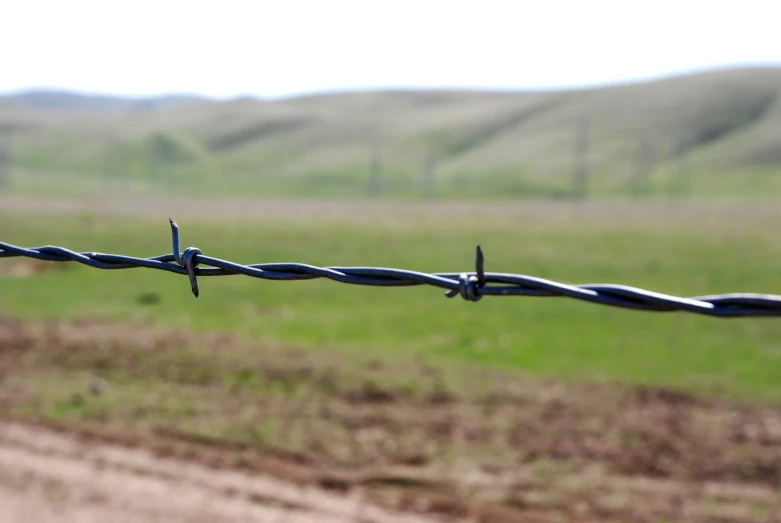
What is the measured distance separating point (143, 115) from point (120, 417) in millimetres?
175369

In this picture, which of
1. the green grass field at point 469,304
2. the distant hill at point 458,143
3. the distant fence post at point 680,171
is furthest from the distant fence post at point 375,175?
the green grass field at point 469,304

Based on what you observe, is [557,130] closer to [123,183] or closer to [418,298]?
[123,183]

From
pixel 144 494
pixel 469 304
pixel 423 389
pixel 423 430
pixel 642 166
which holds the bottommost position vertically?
pixel 144 494

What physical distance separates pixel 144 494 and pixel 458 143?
125778 mm

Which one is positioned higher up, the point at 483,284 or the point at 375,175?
the point at 375,175

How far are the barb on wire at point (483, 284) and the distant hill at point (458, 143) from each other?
285 feet

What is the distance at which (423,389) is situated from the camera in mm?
10320

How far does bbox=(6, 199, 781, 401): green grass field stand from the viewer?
484 inches

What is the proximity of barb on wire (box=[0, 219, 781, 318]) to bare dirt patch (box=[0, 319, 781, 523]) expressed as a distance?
4.48m

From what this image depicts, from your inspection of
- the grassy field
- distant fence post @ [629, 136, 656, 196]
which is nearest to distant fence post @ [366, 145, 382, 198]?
distant fence post @ [629, 136, 656, 196]

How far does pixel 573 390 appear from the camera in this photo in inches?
410

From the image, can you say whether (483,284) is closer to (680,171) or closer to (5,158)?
(680,171)

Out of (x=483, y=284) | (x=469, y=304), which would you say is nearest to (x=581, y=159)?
(x=469, y=304)

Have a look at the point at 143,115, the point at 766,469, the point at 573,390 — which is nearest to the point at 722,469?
the point at 766,469
